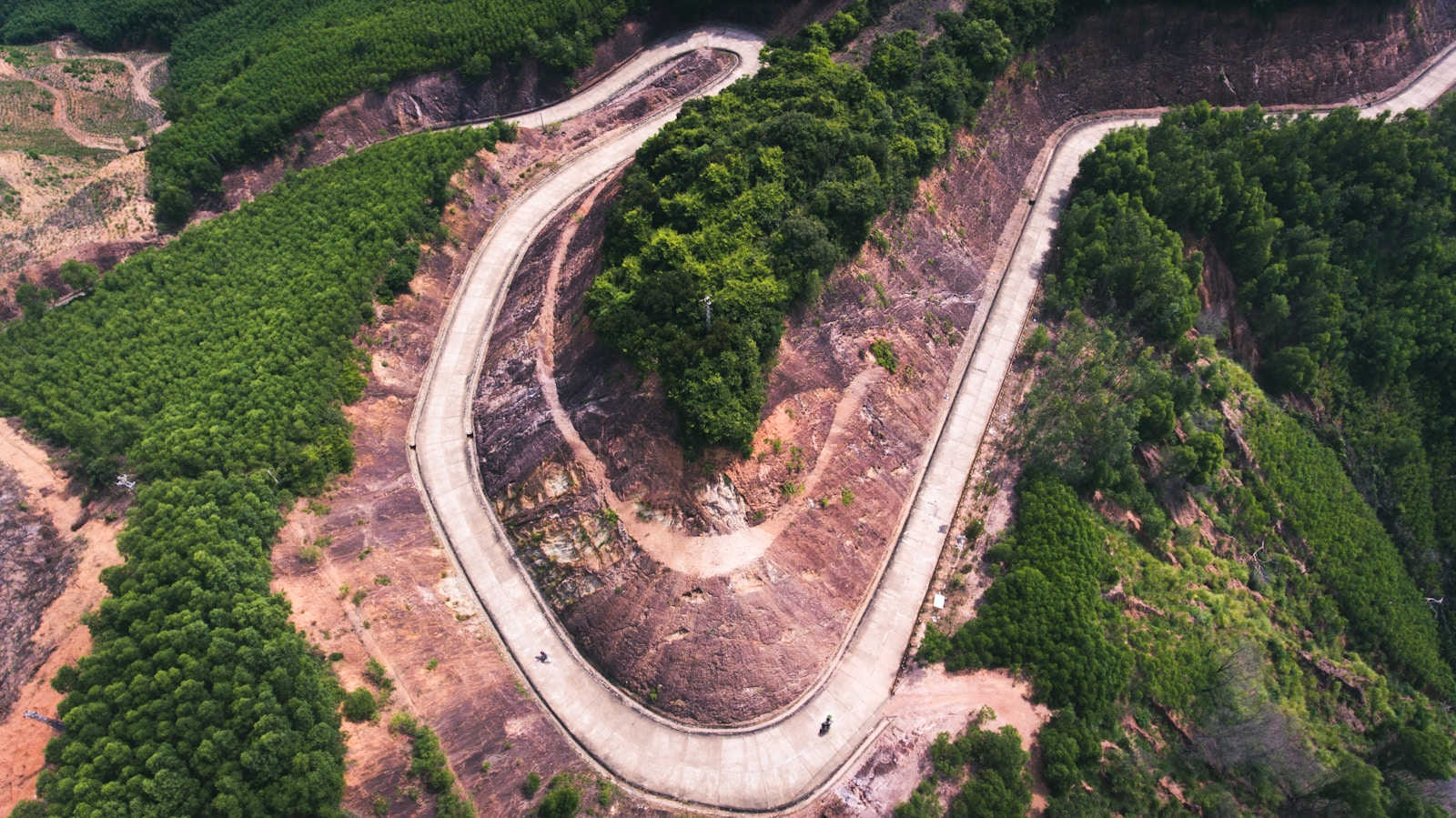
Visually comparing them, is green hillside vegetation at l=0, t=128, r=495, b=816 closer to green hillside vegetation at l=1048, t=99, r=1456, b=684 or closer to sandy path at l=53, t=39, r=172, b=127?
sandy path at l=53, t=39, r=172, b=127

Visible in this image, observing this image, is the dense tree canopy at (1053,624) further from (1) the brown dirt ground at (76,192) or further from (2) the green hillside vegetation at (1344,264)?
(1) the brown dirt ground at (76,192)

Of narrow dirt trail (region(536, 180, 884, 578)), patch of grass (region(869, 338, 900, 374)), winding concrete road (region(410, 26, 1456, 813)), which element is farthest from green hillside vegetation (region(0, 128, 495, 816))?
patch of grass (region(869, 338, 900, 374))

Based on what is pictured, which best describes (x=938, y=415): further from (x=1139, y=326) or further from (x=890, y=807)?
(x=890, y=807)

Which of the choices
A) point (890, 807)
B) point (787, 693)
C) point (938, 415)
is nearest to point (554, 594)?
point (787, 693)

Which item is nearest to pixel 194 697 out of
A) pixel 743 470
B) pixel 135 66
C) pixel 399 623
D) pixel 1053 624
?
pixel 399 623

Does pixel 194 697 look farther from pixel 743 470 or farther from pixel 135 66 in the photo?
pixel 135 66

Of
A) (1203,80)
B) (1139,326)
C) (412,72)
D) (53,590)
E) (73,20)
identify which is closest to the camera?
(53,590)

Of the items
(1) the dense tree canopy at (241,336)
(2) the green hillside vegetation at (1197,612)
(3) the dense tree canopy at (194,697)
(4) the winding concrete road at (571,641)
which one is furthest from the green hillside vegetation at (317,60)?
(2) the green hillside vegetation at (1197,612)
